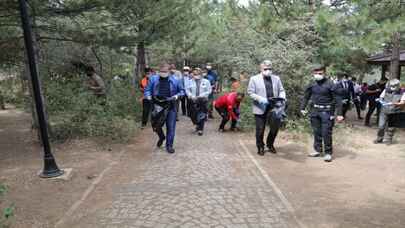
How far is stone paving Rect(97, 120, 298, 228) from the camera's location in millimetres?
3951

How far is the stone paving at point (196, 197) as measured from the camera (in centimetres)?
395

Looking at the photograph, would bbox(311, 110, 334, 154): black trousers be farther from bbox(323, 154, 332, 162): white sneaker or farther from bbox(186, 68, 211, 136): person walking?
bbox(186, 68, 211, 136): person walking

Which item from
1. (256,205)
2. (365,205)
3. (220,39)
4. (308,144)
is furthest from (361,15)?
(220,39)

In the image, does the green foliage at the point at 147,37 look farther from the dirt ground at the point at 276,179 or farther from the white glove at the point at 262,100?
the white glove at the point at 262,100

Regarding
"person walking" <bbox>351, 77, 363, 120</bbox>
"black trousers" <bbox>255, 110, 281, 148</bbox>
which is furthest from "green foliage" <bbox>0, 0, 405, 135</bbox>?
"person walking" <bbox>351, 77, 363, 120</bbox>

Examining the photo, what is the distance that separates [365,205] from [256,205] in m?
1.43

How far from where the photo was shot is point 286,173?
19.5 feet

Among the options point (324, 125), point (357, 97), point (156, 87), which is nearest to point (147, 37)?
point (156, 87)

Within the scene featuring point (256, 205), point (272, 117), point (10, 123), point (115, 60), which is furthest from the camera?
point (115, 60)

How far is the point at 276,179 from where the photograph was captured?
18.3 ft

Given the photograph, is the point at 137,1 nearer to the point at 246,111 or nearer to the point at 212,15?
the point at 246,111

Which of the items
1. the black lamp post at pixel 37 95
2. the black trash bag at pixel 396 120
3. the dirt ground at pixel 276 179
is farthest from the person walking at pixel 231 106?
the black lamp post at pixel 37 95

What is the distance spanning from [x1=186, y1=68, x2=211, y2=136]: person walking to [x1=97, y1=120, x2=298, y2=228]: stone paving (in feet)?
7.32

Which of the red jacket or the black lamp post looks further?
the red jacket
